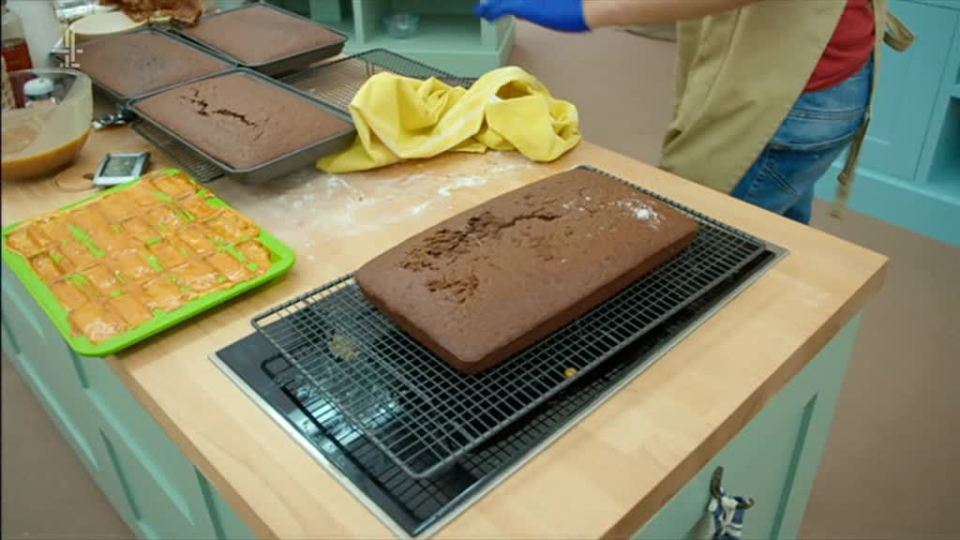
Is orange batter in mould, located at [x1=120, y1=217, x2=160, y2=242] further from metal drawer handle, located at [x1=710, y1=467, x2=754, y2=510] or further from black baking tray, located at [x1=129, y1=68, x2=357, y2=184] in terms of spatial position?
metal drawer handle, located at [x1=710, y1=467, x2=754, y2=510]

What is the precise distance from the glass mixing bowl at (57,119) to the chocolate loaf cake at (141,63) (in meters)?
0.07

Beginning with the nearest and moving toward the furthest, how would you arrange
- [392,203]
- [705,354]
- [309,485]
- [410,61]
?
[309,485] → [705,354] → [392,203] → [410,61]

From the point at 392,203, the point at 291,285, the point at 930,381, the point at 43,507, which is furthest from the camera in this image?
the point at 930,381

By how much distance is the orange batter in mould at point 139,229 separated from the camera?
2.84ft

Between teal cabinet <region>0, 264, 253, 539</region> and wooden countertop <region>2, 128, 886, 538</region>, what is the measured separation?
11 cm

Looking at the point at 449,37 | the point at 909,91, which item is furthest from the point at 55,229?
the point at 449,37

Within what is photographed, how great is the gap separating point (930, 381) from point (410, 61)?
52.0 inches

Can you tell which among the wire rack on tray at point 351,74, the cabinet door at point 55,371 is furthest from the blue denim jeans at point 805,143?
the cabinet door at point 55,371

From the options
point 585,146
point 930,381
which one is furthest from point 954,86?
point 585,146

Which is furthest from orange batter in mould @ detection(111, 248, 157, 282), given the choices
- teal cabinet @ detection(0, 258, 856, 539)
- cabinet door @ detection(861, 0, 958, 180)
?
cabinet door @ detection(861, 0, 958, 180)

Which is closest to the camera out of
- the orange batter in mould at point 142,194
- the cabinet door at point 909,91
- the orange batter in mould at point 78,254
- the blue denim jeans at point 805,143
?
the orange batter in mould at point 78,254

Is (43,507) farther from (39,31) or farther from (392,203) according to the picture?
(39,31)

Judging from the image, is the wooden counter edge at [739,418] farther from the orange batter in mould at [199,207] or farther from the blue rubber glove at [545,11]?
the orange batter in mould at [199,207]

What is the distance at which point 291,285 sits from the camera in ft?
2.73
